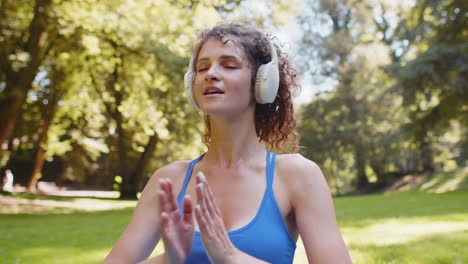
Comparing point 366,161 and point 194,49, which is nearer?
point 194,49

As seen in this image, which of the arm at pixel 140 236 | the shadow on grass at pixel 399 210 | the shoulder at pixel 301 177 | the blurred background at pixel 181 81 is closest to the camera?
the shoulder at pixel 301 177

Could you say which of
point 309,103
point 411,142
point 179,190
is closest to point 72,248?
point 179,190

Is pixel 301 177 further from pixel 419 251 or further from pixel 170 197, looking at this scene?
pixel 419 251

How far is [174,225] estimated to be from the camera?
142 centimetres

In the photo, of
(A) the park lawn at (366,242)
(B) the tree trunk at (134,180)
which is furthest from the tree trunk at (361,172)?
(A) the park lawn at (366,242)

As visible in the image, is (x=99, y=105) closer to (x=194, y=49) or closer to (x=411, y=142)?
(x=411, y=142)

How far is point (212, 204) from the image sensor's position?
1.45 metres

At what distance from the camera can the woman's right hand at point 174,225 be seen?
137 centimetres

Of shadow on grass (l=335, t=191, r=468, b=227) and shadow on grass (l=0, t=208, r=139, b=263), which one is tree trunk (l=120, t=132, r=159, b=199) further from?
shadow on grass (l=0, t=208, r=139, b=263)

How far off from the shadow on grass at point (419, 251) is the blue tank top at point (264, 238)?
3.06 metres

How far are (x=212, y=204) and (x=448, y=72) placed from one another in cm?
1676

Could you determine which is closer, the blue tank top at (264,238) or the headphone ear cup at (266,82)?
the blue tank top at (264,238)

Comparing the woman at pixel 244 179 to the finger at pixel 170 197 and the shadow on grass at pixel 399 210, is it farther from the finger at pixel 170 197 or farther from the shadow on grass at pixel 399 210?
the shadow on grass at pixel 399 210

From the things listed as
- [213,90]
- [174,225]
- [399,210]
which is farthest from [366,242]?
[399,210]
